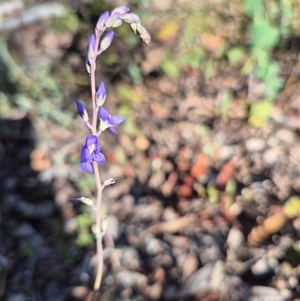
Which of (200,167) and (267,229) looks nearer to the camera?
(267,229)

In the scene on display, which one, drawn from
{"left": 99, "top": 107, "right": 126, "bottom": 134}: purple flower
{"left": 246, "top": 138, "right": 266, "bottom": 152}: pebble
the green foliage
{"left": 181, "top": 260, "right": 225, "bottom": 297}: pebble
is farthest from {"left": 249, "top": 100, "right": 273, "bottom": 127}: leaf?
{"left": 99, "top": 107, "right": 126, "bottom": 134}: purple flower

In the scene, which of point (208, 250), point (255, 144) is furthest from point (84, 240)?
point (255, 144)

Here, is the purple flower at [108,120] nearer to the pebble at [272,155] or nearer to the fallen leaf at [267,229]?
the fallen leaf at [267,229]

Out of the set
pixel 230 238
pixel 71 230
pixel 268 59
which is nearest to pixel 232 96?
pixel 268 59

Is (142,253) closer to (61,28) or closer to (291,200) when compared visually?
(291,200)

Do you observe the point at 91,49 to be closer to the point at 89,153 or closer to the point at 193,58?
the point at 89,153

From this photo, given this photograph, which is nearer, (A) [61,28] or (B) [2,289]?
(B) [2,289]

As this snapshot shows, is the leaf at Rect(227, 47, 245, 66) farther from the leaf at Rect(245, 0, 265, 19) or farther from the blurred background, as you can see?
the leaf at Rect(245, 0, 265, 19)
